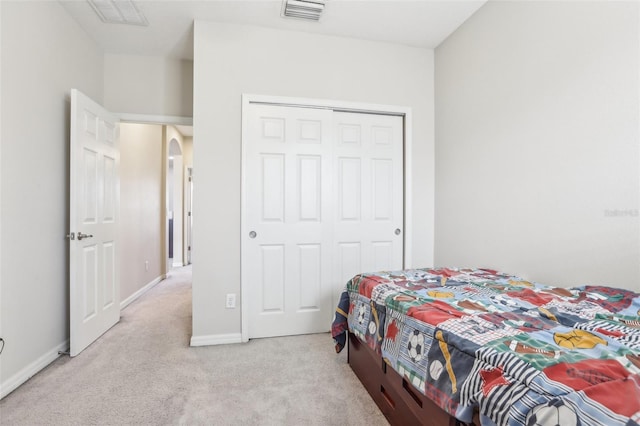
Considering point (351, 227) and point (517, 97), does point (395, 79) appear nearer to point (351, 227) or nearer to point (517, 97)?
point (517, 97)

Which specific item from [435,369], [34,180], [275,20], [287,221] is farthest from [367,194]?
[34,180]

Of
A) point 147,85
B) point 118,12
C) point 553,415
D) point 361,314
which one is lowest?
point 361,314

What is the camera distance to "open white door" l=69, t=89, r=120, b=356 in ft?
7.67

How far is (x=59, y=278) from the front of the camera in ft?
7.86

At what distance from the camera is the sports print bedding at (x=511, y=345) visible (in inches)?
26.8

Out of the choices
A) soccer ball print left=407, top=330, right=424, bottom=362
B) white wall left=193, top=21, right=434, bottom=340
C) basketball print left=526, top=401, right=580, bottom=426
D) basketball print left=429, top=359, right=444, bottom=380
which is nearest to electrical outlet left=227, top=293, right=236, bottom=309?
white wall left=193, top=21, right=434, bottom=340

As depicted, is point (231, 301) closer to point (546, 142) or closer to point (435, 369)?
point (435, 369)

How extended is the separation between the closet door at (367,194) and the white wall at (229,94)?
32 cm

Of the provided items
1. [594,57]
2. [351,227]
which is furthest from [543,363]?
[351,227]

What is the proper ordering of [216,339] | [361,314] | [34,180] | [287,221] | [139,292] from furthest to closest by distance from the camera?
1. [139,292]
2. [287,221]
3. [216,339]
4. [34,180]
5. [361,314]

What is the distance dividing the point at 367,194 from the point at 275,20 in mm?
1681

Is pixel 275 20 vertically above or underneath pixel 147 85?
above

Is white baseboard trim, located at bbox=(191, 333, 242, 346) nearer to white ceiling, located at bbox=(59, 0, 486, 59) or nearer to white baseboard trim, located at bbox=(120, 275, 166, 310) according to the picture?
white baseboard trim, located at bbox=(120, 275, 166, 310)

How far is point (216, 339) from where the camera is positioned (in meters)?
2.58
